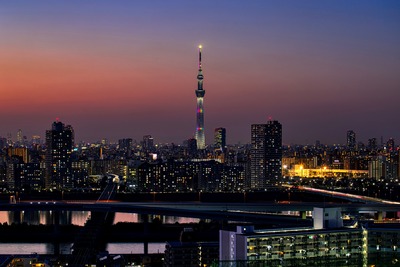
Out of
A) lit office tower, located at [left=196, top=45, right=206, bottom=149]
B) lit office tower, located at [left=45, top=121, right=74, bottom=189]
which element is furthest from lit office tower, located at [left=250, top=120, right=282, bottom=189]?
lit office tower, located at [left=196, top=45, right=206, bottom=149]

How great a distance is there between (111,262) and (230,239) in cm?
391

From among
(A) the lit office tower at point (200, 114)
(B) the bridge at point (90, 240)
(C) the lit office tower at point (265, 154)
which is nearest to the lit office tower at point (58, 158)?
(C) the lit office tower at point (265, 154)

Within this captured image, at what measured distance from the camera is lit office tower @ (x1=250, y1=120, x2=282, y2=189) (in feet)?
163

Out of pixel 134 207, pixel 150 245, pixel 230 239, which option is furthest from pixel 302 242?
pixel 134 207

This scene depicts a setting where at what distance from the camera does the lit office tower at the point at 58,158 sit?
4944 cm

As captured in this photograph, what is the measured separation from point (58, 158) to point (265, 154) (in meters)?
11.2

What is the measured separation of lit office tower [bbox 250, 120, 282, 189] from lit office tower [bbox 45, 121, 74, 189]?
9.72 metres

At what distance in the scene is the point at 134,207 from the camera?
2905 centimetres

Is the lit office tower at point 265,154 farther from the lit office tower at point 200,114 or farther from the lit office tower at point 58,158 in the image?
the lit office tower at point 200,114

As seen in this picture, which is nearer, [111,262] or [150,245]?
[111,262]

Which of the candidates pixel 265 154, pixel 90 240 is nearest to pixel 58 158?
pixel 265 154

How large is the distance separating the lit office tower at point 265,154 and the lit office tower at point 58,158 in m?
9.72

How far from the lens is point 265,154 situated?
167 ft

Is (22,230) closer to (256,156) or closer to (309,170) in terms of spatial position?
(256,156)
